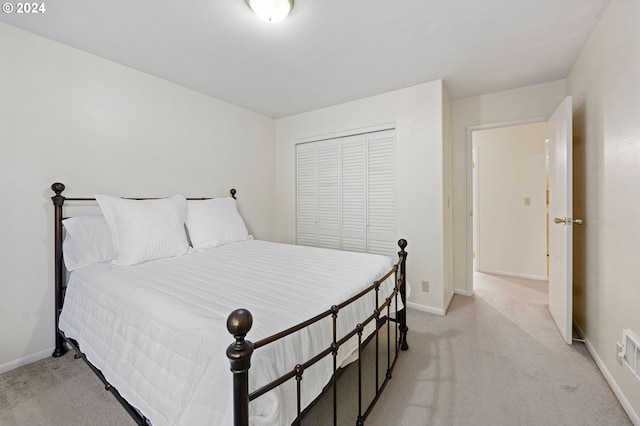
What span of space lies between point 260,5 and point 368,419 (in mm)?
2448

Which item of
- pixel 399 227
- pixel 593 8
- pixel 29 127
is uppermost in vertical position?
pixel 593 8

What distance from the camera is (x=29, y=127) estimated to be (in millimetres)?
1955

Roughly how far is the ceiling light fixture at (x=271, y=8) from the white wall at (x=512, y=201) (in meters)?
3.52

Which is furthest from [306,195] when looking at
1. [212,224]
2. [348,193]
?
[212,224]

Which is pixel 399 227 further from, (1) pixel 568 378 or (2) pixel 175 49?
(2) pixel 175 49

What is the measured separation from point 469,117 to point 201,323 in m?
3.55

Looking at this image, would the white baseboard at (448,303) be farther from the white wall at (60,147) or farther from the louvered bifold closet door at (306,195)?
the white wall at (60,147)

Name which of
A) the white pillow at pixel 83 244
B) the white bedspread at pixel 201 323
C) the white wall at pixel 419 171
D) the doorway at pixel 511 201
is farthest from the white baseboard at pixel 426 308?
the white pillow at pixel 83 244

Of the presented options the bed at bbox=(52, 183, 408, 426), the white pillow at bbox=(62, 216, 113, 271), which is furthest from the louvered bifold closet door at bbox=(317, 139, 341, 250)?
the white pillow at bbox=(62, 216, 113, 271)

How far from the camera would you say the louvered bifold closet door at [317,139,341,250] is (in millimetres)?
3557

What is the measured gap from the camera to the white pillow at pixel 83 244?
1955 millimetres

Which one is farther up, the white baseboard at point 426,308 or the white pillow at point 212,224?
the white pillow at point 212,224

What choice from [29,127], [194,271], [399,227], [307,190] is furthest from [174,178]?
[399,227]

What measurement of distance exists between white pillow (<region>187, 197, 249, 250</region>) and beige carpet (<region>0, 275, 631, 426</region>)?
1.21 m
